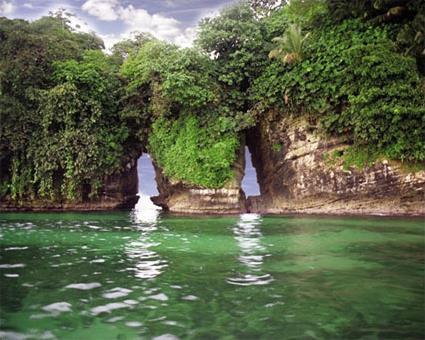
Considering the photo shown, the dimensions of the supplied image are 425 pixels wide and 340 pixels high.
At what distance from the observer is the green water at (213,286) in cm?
446

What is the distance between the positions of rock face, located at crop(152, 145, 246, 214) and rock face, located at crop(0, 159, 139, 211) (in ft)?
13.1

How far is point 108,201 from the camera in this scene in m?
23.5

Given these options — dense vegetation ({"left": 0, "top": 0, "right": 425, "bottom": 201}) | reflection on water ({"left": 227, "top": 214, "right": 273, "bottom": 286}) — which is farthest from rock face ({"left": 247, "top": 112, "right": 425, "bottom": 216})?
reflection on water ({"left": 227, "top": 214, "right": 273, "bottom": 286})

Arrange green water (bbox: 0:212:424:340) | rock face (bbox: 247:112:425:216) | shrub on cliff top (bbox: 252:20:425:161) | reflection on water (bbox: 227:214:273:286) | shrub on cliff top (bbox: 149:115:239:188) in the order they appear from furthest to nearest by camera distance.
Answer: shrub on cliff top (bbox: 149:115:239:188) → rock face (bbox: 247:112:425:216) → shrub on cliff top (bbox: 252:20:425:161) → reflection on water (bbox: 227:214:273:286) → green water (bbox: 0:212:424:340)

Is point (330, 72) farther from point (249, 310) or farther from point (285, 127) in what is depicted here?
point (249, 310)

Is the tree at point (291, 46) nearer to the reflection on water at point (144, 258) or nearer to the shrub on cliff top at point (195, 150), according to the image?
the shrub on cliff top at point (195, 150)

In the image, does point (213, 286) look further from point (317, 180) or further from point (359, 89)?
point (317, 180)

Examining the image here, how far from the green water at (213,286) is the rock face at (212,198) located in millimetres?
8371

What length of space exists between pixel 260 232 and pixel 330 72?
888cm

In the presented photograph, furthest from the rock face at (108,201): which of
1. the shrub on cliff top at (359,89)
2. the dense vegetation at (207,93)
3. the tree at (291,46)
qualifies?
the tree at (291,46)

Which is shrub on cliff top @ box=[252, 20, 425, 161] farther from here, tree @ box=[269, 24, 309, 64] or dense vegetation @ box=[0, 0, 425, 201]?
tree @ box=[269, 24, 309, 64]

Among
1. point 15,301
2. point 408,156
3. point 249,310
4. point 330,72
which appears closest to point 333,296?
point 249,310

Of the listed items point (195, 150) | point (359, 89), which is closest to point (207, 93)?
point (195, 150)

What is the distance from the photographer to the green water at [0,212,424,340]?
14.6ft
